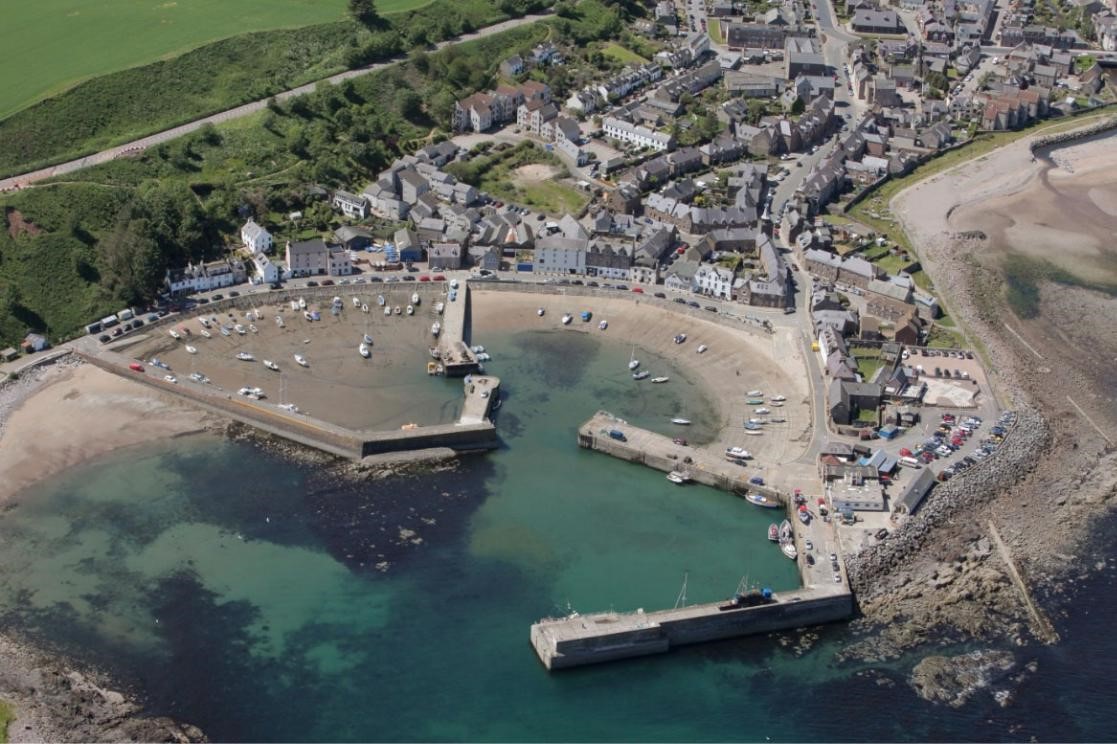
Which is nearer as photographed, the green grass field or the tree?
the green grass field

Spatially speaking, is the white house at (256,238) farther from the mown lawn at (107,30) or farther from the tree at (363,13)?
the tree at (363,13)

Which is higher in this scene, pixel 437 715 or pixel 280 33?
pixel 280 33

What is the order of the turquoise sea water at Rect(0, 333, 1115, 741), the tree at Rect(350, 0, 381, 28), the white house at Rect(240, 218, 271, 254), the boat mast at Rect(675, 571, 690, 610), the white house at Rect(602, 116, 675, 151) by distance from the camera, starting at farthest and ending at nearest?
1. the tree at Rect(350, 0, 381, 28)
2. the white house at Rect(602, 116, 675, 151)
3. the white house at Rect(240, 218, 271, 254)
4. the boat mast at Rect(675, 571, 690, 610)
5. the turquoise sea water at Rect(0, 333, 1115, 741)

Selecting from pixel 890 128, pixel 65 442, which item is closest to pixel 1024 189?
pixel 890 128

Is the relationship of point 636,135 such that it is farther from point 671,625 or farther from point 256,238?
point 671,625

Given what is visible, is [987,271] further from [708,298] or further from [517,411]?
[517,411]

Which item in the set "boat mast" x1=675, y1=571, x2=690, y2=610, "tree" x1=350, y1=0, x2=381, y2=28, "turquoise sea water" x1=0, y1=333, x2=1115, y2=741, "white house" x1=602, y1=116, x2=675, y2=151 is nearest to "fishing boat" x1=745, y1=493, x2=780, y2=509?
"turquoise sea water" x1=0, y1=333, x2=1115, y2=741

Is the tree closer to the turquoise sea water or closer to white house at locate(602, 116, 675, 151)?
white house at locate(602, 116, 675, 151)
